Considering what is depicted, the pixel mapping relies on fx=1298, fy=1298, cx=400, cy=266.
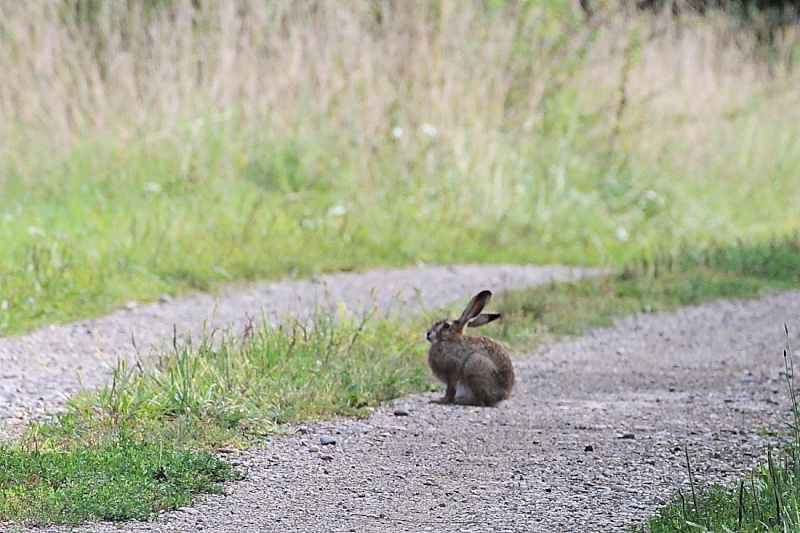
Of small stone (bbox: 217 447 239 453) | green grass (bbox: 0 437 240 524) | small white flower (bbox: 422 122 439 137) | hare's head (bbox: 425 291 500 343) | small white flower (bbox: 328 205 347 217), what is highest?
small white flower (bbox: 422 122 439 137)

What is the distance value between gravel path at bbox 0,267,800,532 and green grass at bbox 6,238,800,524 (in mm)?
148

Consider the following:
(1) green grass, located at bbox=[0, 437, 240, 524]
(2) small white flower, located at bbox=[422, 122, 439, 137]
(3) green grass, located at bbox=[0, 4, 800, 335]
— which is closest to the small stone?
(1) green grass, located at bbox=[0, 437, 240, 524]

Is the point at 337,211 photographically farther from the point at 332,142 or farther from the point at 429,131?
the point at 429,131

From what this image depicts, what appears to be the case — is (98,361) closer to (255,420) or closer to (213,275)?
(255,420)

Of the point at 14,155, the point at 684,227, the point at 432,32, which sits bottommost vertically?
the point at 684,227

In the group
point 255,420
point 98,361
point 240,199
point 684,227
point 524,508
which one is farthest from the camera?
point 684,227

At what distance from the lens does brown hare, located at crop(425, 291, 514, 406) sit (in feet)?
19.5

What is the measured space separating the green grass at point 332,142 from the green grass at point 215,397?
227cm

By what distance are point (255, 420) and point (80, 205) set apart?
5.06 meters

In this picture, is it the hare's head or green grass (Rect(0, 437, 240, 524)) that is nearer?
green grass (Rect(0, 437, 240, 524))

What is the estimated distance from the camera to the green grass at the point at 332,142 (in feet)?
33.0

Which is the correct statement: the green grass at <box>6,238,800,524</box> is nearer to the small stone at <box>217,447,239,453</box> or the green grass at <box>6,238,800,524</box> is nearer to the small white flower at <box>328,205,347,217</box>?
the small stone at <box>217,447,239,453</box>

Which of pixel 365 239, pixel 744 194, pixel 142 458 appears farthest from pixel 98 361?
pixel 744 194

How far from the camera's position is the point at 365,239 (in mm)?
10398
